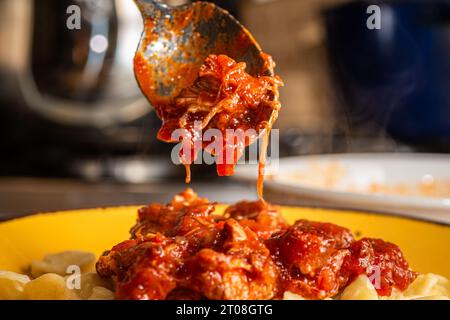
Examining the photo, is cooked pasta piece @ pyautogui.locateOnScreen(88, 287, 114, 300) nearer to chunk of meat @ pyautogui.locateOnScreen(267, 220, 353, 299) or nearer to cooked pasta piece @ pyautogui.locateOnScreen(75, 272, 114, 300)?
cooked pasta piece @ pyautogui.locateOnScreen(75, 272, 114, 300)

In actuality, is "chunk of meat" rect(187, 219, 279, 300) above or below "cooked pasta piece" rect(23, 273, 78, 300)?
above

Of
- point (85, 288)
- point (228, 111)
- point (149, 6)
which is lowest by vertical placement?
point (85, 288)

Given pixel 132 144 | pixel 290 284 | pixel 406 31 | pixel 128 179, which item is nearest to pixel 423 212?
pixel 290 284

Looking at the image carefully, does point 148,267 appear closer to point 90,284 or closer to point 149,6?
point 90,284

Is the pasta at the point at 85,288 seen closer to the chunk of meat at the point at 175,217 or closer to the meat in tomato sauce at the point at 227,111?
the chunk of meat at the point at 175,217

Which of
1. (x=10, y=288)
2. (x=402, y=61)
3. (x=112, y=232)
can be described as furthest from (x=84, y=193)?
(x=402, y=61)

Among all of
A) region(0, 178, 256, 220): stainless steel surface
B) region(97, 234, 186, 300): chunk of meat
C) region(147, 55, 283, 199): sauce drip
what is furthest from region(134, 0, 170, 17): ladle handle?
region(0, 178, 256, 220): stainless steel surface

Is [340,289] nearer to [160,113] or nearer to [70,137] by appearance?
[160,113]
